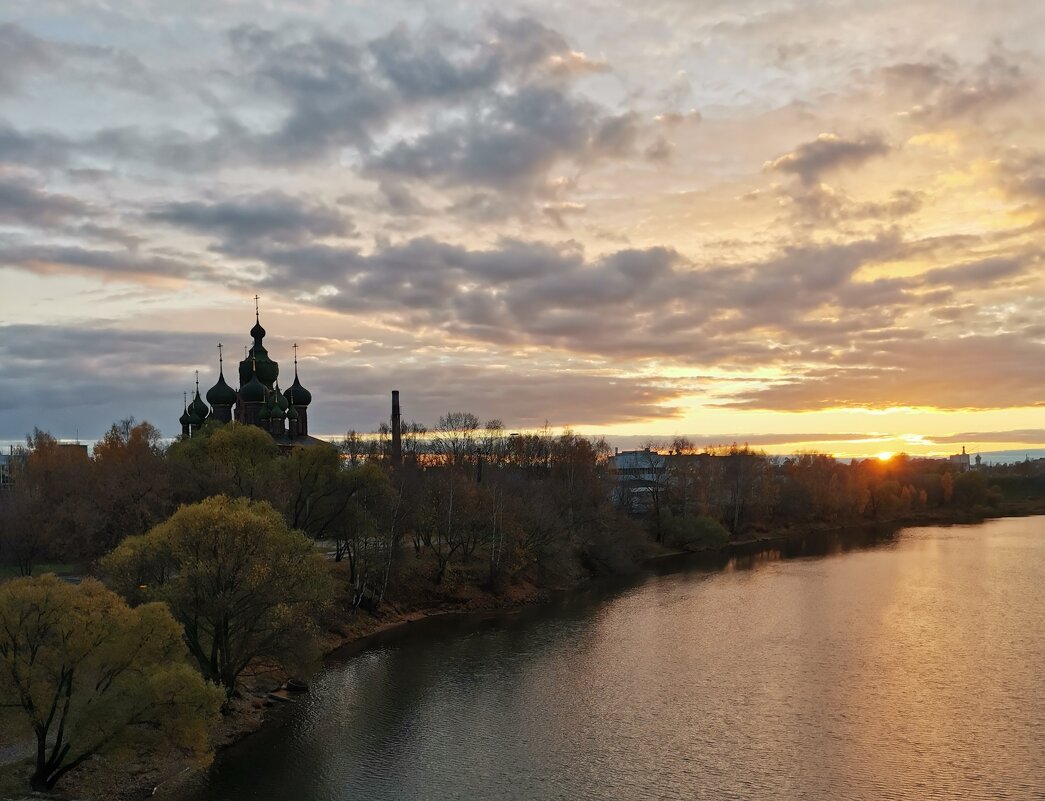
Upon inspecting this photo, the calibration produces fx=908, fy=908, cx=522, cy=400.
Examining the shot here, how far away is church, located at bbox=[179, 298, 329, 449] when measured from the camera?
79.4 metres

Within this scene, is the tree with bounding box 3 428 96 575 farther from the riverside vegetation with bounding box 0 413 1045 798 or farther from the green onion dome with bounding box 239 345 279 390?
the green onion dome with bounding box 239 345 279 390

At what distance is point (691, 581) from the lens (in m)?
67.3

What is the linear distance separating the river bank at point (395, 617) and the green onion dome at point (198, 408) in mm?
40988

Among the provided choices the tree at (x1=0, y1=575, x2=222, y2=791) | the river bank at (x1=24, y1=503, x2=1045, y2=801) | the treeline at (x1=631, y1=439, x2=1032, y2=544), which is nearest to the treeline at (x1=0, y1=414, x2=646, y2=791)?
the tree at (x1=0, y1=575, x2=222, y2=791)

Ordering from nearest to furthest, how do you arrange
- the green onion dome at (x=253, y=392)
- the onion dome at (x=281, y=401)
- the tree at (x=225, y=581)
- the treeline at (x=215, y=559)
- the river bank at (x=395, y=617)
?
the treeline at (x=215, y=559) < the river bank at (x=395, y=617) < the tree at (x=225, y=581) < the green onion dome at (x=253, y=392) < the onion dome at (x=281, y=401)

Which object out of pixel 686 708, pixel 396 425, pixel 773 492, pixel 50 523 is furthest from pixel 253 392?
pixel 773 492

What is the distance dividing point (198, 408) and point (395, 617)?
4429 cm

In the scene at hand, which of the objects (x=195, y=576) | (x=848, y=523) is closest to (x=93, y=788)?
(x=195, y=576)

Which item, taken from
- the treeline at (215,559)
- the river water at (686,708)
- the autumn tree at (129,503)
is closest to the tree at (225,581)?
the treeline at (215,559)

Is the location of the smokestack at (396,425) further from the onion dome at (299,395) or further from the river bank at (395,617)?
the river bank at (395,617)

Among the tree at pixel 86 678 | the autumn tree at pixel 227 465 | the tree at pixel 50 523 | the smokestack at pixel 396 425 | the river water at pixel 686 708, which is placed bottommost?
the river water at pixel 686 708

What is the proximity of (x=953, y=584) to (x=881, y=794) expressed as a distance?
39.4 m

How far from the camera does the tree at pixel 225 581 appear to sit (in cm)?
3250

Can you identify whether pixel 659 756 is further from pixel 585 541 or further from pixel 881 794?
pixel 585 541
